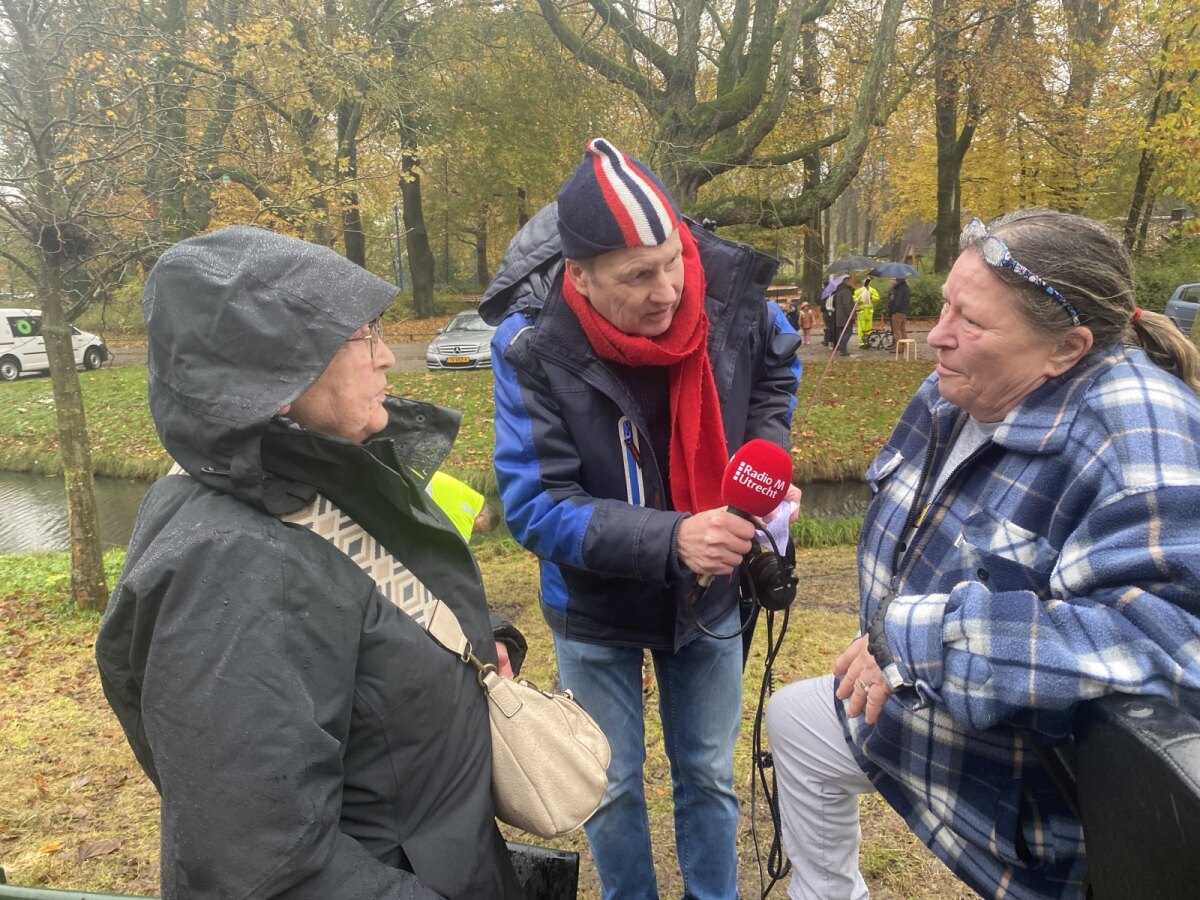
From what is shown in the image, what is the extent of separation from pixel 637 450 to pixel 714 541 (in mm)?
371

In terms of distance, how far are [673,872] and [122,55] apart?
21.8 feet

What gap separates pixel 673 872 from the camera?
9.55ft

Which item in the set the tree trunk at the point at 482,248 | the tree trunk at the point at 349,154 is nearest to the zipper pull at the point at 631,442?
the tree trunk at the point at 349,154

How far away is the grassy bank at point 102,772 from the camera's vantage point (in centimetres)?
286

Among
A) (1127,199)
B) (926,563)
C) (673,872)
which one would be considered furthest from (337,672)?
(1127,199)

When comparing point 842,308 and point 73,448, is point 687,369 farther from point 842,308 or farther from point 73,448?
point 842,308

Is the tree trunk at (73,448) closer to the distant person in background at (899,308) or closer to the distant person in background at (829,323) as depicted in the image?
the distant person in background at (899,308)

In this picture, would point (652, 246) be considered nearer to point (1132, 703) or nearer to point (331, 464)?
point (331, 464)

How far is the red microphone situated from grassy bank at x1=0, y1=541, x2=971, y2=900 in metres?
1.45

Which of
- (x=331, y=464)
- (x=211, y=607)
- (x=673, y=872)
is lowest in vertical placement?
(x=673, y=872)

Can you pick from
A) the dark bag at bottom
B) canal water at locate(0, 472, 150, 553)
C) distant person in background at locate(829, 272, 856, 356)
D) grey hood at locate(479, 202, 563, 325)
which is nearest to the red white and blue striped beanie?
grey hood at locate(479, 202, 563, 325)

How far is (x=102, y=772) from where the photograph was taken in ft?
11.9

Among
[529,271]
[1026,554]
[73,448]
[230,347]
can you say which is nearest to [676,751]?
[1026,554]

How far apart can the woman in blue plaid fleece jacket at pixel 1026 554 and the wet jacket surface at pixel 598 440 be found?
49 centimetres
